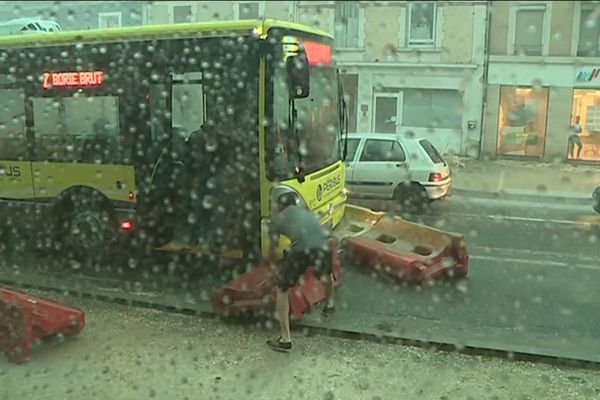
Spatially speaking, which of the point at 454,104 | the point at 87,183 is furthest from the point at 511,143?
the point at 87,183

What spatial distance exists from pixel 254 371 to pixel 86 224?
146 inches

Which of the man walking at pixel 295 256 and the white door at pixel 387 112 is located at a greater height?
the white door at pixel 387 112

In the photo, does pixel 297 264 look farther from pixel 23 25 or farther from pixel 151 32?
pixel 23 25

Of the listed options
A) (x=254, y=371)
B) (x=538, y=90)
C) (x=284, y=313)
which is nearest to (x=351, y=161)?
(x=538, y=90)

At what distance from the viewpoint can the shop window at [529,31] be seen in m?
9.29

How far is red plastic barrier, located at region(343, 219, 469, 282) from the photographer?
646cm

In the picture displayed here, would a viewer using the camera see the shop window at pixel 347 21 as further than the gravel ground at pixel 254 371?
Yes

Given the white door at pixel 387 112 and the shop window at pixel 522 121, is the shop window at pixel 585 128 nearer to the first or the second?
the shop window at pixel 522 121

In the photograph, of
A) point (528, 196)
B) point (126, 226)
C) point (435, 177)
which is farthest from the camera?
point (528, 196)

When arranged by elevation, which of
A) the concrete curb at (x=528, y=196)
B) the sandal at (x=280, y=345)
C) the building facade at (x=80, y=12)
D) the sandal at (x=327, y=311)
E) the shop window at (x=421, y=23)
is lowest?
the concrete curb at (x=528, y=196)

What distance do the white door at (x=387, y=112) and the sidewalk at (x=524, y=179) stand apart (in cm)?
141

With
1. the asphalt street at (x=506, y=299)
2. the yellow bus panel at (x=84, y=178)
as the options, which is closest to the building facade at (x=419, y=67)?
the asphalt street at (x=506, y=299)

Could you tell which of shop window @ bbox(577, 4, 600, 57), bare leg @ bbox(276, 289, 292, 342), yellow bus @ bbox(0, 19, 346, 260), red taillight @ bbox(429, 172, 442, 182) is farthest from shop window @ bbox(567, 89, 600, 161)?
bare leg @ bbox(276, 289, 292, 342)

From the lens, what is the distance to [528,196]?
1272 centimetres
